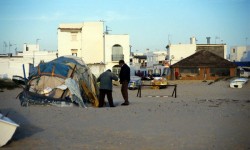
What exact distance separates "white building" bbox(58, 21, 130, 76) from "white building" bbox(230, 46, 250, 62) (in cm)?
4810

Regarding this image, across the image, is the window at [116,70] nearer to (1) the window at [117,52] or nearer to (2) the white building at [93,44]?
(2) the white building at [93,44]

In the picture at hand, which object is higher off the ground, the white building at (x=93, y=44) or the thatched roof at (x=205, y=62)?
the white building at (x=93, y=44)

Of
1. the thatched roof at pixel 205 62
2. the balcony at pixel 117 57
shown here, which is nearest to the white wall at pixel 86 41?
the balcony at pixel 117 57

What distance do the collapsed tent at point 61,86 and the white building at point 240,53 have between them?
3347 inches

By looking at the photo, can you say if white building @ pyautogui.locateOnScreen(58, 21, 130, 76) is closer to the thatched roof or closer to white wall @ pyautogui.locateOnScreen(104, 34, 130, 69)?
white wall @ pyautogui.locateOnScreen(104, 34, 130, 69)

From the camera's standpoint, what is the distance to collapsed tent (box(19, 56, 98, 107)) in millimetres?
17938

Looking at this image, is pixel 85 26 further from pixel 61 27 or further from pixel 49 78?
pixel 49 78

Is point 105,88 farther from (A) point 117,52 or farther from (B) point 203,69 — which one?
(B) point 203,69

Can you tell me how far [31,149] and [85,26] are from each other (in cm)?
5556

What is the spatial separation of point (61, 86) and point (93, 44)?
1771 inches

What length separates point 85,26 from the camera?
206ft

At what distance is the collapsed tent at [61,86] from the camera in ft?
58.9

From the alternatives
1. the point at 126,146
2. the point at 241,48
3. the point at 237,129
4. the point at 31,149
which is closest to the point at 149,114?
the point at 237,129

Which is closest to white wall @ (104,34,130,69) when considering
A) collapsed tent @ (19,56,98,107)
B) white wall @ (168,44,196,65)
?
white wall @ (168,44,196,65)
